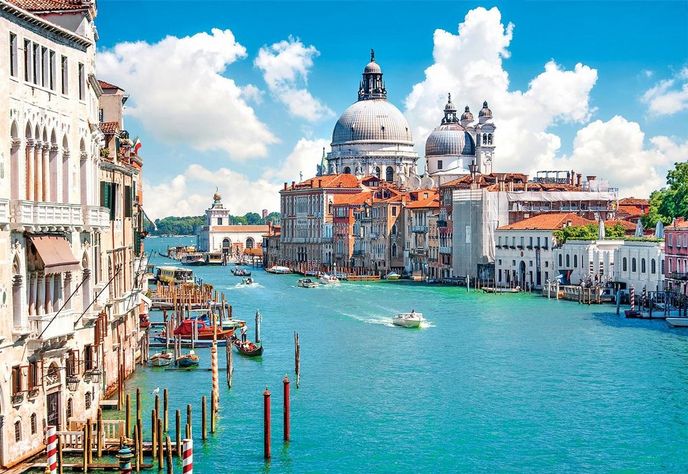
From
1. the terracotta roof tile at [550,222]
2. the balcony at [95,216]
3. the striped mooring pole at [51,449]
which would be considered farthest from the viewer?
the terracotta roof tile at [550,222]

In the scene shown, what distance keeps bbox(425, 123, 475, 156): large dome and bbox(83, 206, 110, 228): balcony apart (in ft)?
213

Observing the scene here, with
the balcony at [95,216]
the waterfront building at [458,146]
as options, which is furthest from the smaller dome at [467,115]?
the balcony at [95,216]

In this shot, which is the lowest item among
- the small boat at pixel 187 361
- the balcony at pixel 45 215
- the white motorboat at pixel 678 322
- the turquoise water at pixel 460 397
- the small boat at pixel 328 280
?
the turquoise water at pixel 460 397

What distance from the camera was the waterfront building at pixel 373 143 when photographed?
281ft

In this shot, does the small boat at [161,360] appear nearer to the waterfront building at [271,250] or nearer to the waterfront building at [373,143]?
the waterfront building at [271,250]

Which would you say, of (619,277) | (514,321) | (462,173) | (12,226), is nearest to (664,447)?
(12,226)

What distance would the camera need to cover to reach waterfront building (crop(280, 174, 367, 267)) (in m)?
74.9

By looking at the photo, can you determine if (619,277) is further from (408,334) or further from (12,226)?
(12,226)

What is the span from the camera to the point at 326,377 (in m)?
22.6

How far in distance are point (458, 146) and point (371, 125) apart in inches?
341

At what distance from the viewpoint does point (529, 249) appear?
1954 inches

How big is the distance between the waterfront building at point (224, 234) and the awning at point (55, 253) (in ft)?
287

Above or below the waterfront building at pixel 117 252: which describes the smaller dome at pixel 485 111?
above

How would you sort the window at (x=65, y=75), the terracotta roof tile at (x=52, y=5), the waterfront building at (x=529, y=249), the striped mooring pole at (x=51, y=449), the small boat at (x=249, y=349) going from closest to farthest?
the striped mooring pole at (x=51, y=449) → the terracotta roof tile at (x=52, y=5) → the window at (x=65, y=75) → the small boat at (x=249, y=349) → the waterfront building at (x=529, y=249)
